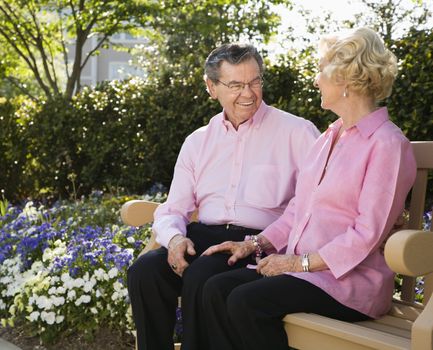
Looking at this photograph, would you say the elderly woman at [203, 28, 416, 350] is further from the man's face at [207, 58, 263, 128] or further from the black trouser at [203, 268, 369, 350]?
the man's face at [207, 58, 263, 128]

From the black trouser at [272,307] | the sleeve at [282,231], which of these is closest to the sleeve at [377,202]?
the black trouser at [272,307]

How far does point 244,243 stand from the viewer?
295 centimetres

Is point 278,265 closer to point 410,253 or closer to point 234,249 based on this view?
point 234,249

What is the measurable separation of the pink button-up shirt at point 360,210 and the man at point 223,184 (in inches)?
19.4

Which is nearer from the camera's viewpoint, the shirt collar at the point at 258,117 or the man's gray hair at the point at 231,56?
the man's gray hair at the point at 231,56

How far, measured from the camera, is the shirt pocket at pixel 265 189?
124 inches

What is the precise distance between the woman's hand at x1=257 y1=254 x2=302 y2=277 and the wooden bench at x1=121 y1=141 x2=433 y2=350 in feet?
0.73

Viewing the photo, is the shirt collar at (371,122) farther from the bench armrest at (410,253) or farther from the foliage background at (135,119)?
the foliage background at (135,119)

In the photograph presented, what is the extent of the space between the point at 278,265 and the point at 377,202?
447 mm

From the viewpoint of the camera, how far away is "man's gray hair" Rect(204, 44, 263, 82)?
10.4 feet

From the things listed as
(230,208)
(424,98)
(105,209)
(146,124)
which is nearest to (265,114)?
(230,208)

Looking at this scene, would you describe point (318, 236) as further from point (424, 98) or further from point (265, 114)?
point (424, 98)

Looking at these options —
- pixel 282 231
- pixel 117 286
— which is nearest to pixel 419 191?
pixel 282 231

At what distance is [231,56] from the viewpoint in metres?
3.17
